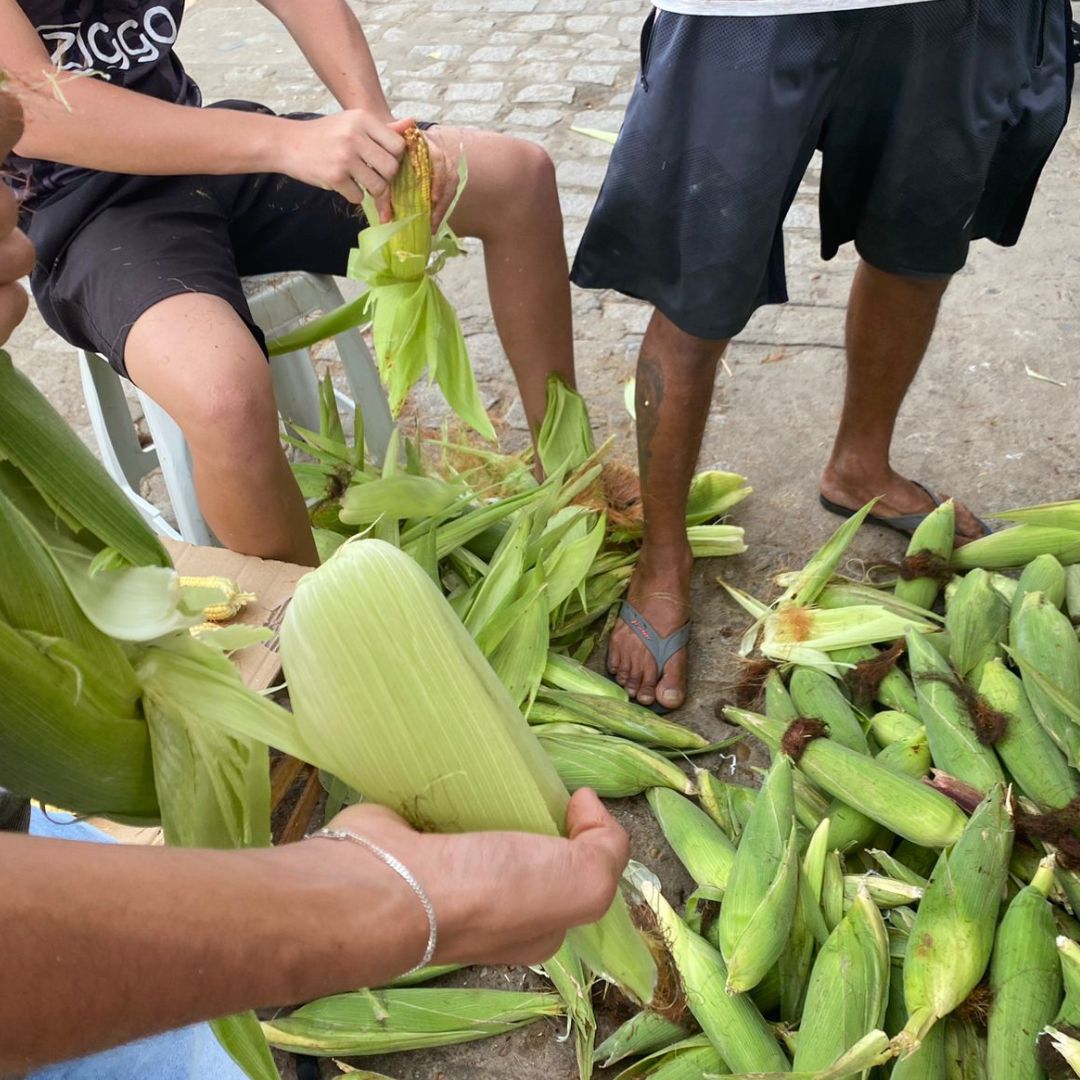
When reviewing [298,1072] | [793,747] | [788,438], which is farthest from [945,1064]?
[788,438]

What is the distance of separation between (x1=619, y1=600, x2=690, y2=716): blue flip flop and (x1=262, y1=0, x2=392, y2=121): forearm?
1179mm

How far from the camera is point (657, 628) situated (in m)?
2.20

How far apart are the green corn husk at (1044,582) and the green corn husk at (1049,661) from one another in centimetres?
6

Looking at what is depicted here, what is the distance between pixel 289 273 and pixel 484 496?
0.67 metres

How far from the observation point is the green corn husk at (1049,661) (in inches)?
62.7

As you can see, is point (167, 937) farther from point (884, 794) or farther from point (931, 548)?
point (931, 548)

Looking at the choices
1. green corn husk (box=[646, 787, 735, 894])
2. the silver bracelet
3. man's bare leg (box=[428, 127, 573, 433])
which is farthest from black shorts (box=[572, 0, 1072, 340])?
the silver bracelet

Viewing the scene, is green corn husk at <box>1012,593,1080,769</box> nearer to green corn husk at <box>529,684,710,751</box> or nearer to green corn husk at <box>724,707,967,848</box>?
green corn husk at <box>724,707,967,848</box>

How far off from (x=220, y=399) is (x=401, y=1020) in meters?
1.05

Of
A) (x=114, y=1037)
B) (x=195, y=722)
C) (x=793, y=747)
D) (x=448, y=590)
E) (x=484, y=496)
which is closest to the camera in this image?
(x=114, y=1037)

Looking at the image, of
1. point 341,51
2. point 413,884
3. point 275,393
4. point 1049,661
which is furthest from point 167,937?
point 341,51

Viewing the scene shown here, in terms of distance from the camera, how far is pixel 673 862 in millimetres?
1845

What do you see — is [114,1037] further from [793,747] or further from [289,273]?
[289,273]

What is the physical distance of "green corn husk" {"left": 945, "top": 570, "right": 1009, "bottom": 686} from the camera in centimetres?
185
